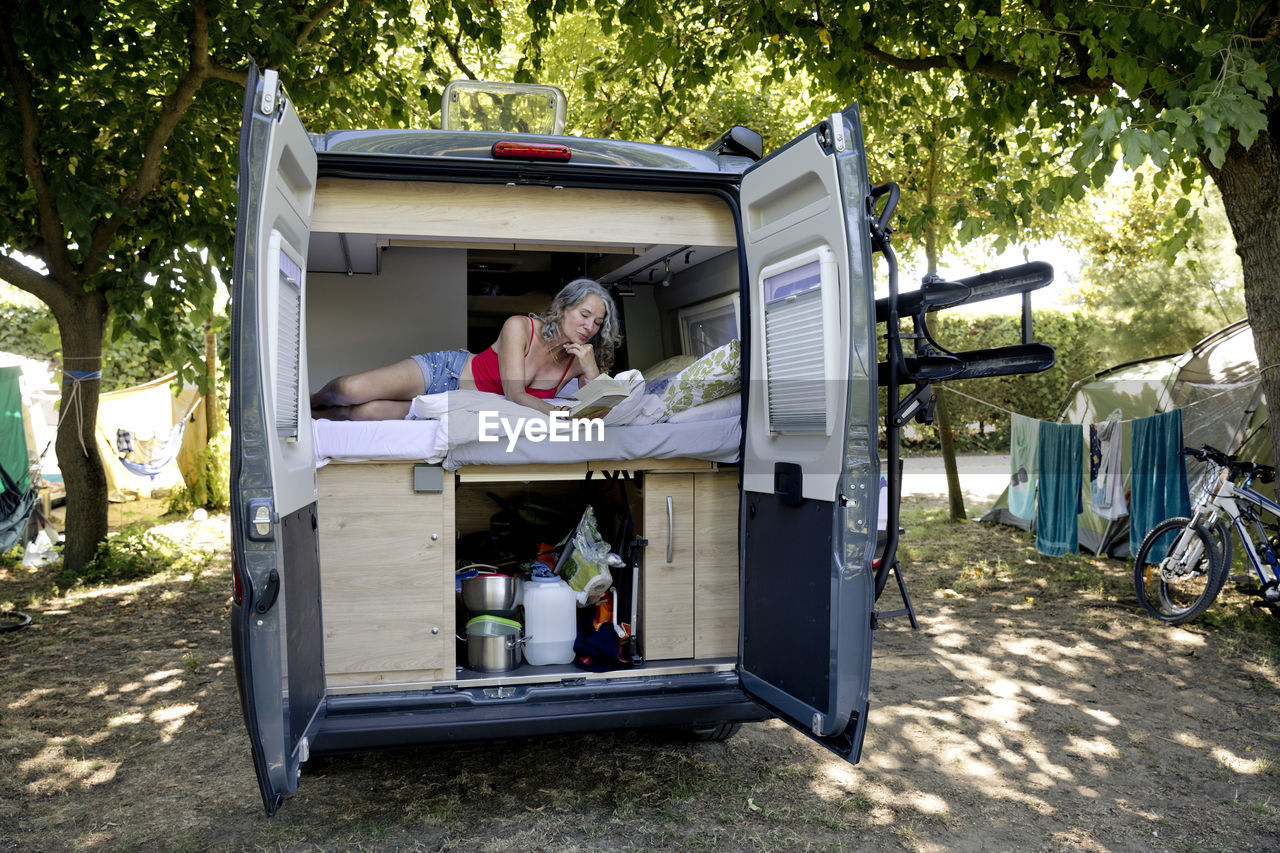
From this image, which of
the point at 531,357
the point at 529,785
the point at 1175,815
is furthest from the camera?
the point at 531,357

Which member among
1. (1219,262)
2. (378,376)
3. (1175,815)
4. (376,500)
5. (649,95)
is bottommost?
(1175,815)

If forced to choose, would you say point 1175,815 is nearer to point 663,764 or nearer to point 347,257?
point 663,764

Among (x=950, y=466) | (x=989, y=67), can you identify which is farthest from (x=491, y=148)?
(x=950, y=466)

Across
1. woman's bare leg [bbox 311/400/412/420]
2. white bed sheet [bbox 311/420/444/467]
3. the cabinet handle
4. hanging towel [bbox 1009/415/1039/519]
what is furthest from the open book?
hanging towel [bbox 1009/415/1039/519]

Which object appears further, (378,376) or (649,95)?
(649,95)

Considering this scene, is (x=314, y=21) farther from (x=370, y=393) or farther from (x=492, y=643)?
(x=492, y=643)

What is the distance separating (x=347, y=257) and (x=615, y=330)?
1.43m

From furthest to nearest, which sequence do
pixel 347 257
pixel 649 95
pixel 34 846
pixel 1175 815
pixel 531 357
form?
pixel 649 95, pixel 347 257, pixel 531 357, pixel 1175 815, pixel 34 846

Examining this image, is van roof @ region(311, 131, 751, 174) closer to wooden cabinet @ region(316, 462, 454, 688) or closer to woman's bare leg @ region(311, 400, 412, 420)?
wooden cabinet @ region(316, 462, 454, 688)

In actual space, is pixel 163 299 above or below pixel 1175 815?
above

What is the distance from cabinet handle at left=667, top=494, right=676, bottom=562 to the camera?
331 centimetres

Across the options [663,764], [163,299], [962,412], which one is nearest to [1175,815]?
[663,764]

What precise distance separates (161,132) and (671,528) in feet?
16.5

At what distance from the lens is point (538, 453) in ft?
10.5
